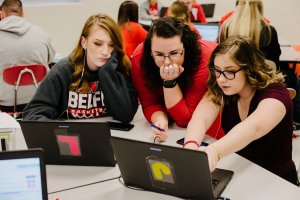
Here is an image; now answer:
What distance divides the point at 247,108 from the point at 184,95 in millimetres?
421

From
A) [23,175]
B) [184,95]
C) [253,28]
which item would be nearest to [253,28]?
[253,28]

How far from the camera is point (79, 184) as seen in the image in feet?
5.11

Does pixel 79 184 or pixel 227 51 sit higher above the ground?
pixel 227 51

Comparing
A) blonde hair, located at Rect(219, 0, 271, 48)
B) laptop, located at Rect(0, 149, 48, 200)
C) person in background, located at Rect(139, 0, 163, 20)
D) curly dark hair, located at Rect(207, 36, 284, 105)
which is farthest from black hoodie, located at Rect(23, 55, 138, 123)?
person in background, located at Rect(139, 0, 163, 20)

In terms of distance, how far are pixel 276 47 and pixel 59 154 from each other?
2.52m

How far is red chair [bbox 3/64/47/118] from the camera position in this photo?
3076 millimetres

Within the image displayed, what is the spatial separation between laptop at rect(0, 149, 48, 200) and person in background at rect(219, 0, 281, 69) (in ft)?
8.33

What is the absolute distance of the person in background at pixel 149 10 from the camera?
20.6 feet

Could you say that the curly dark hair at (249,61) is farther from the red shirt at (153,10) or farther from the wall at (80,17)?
the red shirt at (153,10)

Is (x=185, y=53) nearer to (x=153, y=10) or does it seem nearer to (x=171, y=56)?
(x=171, y=56)

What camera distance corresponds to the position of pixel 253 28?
3389 millimetres

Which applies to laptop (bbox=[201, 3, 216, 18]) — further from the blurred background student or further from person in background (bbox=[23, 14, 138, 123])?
person in background (bbox=[23, 14, 138, 123])

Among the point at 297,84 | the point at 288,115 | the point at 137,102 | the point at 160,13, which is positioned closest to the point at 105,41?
the point at 137,102

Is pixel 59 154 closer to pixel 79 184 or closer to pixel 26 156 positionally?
pixel 79 184
